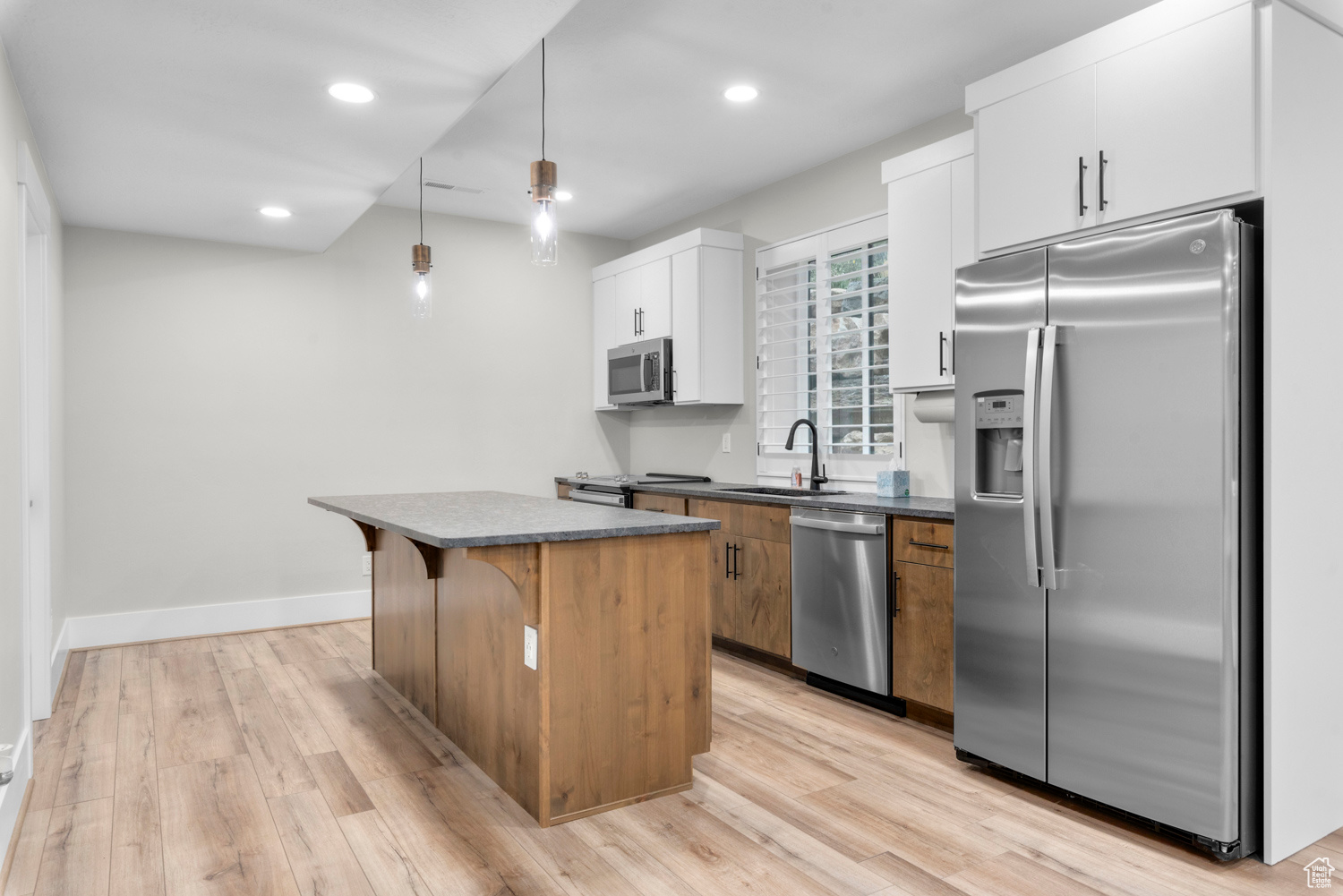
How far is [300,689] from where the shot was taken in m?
3.71

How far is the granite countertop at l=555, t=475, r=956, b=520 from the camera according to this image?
10.3 ft

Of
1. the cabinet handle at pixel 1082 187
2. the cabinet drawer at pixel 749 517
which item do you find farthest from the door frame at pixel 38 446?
the cabinet handle at pixel 1082 187

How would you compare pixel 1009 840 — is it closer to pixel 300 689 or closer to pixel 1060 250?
pixel 1060 250

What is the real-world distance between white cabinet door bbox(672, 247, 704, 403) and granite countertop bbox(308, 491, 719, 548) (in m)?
1.69

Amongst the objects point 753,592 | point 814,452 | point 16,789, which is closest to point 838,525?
point 753,592

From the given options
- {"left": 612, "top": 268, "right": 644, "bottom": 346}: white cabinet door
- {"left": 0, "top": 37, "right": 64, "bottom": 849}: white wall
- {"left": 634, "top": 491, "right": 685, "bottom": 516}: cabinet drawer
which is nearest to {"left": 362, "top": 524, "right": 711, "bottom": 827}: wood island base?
{"left": 0, "top": 37, "right": 64, "bottom": 849}: white wall

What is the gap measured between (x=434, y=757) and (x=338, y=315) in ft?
10.2

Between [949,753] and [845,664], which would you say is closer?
[949,753]

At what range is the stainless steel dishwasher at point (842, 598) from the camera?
3309 mm

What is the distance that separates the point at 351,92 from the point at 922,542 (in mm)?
2503

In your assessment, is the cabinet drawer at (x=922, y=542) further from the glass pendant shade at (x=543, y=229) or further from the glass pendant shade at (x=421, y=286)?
the glass pendant shade at (x=421, y=286)

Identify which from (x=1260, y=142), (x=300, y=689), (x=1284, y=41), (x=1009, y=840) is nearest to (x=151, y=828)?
(x=300, y=689)

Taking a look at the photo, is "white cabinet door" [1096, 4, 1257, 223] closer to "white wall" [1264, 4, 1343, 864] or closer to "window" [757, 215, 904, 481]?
"white wall" [1264, 4, 1343, 864]

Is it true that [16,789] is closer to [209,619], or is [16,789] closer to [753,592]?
[209,619]
